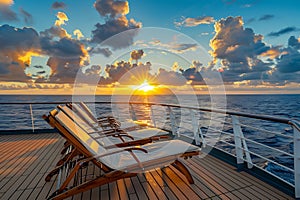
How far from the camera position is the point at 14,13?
7.99m

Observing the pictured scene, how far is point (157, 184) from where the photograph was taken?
2215 mm

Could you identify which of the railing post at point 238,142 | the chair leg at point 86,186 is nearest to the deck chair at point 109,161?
the chair leg at point 86,186

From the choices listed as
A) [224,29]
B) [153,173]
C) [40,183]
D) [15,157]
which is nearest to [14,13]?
[15,157]

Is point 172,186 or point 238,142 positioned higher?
point 238,142

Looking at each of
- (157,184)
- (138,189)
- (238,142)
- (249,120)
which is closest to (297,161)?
(238,142)

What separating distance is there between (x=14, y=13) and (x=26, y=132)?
5.59 meters

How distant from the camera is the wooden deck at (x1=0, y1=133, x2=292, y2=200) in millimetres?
1988

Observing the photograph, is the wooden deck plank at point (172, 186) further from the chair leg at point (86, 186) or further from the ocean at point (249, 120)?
the ocean at point (249, 120)

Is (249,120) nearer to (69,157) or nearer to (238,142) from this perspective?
(238,142)

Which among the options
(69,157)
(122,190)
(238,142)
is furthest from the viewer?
(238,142)

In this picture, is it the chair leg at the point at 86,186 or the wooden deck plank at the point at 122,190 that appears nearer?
the chair leg at the point at 86,186

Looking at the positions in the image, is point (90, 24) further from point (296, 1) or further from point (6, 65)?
point (6, 65)

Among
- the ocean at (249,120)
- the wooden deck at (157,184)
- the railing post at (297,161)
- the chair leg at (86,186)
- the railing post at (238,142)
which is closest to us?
the chair leg at (86,186)

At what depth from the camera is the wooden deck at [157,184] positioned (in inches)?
78.3
